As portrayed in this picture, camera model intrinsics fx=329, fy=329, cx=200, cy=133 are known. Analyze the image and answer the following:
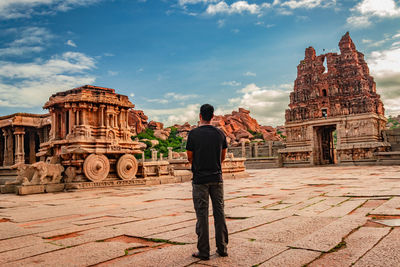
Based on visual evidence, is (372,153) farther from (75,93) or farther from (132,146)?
(75,93)

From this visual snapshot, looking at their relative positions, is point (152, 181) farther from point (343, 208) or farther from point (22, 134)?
point (22, 134)

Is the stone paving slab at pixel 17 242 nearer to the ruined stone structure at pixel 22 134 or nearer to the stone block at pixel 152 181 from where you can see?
the stone block at pixel 152 181

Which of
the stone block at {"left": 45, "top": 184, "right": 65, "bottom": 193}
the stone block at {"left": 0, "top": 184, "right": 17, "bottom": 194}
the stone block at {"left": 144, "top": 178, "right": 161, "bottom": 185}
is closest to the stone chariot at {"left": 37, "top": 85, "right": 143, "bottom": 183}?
the stone block at {"left": 45, "top": 184, "right": 65, "bottom": 193}

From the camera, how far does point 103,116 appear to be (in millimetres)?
11727

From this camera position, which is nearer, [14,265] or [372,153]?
[14,265]

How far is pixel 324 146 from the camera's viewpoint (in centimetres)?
3100

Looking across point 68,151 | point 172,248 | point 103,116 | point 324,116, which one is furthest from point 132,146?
point 324,116

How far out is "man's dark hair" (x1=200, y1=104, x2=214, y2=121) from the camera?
3.36 metres

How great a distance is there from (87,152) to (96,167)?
560 millimetres

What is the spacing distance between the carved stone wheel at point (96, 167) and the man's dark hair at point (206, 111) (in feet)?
25.9

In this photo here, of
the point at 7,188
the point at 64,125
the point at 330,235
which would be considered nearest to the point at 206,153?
the point at 330,235

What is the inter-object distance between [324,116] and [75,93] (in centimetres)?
2450

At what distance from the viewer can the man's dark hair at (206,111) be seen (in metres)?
3.36

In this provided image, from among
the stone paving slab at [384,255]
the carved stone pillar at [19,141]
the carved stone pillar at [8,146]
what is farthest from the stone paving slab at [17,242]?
the carved stone pillar at [8,146]
